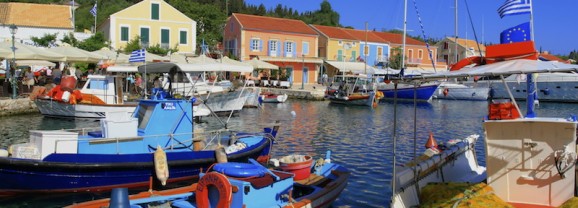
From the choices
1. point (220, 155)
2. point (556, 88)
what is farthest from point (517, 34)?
point (556, 88)

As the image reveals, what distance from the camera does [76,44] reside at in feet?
139

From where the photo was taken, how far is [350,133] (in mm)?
22781

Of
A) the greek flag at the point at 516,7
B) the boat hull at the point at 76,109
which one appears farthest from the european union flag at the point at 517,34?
the boat hull at the point at 76,109

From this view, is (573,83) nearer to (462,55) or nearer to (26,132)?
(462,55)

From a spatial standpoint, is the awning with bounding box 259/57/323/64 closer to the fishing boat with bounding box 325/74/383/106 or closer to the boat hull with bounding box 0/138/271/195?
the fishing boat with bounding box 325/74/383/106

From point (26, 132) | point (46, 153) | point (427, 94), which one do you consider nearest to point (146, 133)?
point (46, 153)

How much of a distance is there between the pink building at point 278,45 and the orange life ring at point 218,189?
144 feet

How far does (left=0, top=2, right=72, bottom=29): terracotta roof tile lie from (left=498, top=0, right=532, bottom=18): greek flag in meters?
46.6

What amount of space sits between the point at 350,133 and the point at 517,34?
44.5ft

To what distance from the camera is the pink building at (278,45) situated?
54375mm

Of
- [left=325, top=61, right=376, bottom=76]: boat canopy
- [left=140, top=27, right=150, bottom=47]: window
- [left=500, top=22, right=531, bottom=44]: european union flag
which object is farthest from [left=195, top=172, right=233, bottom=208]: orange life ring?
[left=325, top=61, right=376, bottom=76]: boat canopy

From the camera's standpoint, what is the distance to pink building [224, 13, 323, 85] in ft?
178

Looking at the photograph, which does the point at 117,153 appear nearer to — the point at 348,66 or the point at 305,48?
the point at 348,66

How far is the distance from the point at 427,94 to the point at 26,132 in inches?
1270
